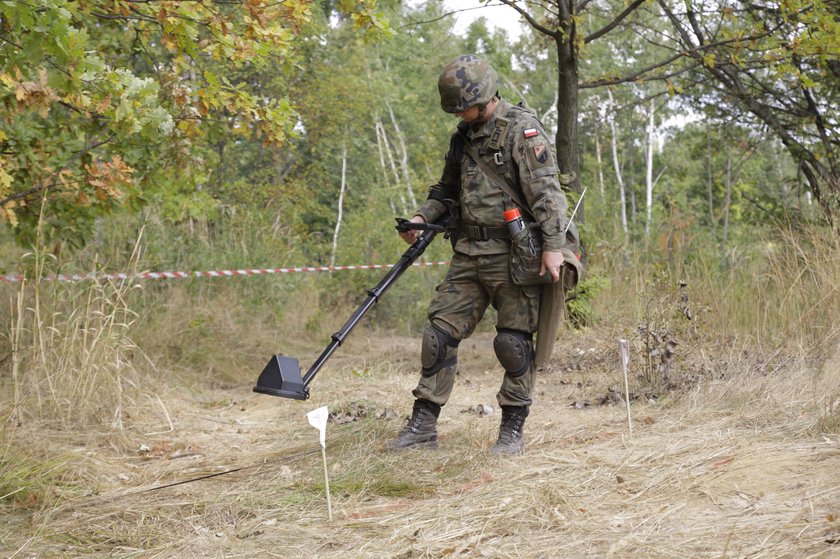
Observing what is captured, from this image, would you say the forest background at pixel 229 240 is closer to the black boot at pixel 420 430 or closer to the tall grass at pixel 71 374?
the tall grass at pixel 71 374

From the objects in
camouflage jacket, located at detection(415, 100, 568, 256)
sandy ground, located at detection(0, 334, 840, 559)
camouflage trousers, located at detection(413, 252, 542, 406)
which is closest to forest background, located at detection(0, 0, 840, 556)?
sandy ground, located at detection(0, 334, 840, 559)

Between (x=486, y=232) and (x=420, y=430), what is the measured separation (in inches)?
42.2

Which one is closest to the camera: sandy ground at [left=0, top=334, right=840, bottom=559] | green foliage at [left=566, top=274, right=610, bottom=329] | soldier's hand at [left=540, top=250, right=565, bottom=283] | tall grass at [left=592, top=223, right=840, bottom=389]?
sandy ground at [left=0, top=334, right=840, bottom=559]

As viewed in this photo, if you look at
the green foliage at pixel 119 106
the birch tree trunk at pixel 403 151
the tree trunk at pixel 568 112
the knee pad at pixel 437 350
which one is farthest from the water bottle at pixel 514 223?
the birch tree trunk at pixel 403 151

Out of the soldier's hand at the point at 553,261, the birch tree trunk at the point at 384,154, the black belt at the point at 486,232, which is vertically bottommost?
the soldier's hand at the point at 553,261

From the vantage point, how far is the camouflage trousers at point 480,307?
179 inches

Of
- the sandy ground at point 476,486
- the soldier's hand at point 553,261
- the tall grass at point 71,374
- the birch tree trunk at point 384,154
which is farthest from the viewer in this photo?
the birch tree trunk at point 384,154

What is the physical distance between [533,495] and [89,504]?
6.11 feet

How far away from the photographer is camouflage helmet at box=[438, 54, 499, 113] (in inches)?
173

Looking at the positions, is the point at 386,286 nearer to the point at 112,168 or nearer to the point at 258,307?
the point at 112,168

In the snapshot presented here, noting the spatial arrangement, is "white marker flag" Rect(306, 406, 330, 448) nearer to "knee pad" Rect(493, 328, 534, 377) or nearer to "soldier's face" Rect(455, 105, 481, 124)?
"knee pad" Rect(493, 328, 534, 377)

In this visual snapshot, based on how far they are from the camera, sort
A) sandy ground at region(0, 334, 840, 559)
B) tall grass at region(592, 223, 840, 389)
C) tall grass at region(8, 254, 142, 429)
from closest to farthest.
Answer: sandy ground at region(0, 334, 840, 559), tall grass at region(8, 254, 142, 429), tall grass at region(592, 223, 840, 389)

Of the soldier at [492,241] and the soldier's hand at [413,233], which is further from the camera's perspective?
the soldier's hand at [413,233]

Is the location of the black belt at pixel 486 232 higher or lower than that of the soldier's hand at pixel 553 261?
higher
